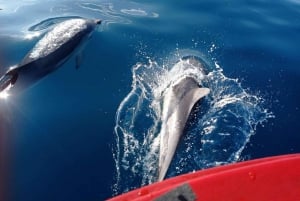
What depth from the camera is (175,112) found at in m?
4.64

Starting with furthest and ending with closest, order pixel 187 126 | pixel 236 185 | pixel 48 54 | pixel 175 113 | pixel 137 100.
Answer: pixel 48 54
pixel 137 100
pixel 175 113
pixel 187 126
pixel 236 185

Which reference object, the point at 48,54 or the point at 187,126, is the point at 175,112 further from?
the point at 48,54

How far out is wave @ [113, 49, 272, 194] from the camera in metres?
4.45

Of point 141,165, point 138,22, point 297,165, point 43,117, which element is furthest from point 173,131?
point 138,22

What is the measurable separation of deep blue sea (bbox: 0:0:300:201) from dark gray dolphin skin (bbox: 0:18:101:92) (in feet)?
0.44

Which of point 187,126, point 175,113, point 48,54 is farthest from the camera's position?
point 48,54

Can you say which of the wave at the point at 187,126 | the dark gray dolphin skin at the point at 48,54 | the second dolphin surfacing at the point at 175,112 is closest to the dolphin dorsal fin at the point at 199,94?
the second dolphin surfacing at the point at 175,112

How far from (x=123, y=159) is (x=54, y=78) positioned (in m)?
1.82

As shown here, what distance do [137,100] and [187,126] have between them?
103 cm

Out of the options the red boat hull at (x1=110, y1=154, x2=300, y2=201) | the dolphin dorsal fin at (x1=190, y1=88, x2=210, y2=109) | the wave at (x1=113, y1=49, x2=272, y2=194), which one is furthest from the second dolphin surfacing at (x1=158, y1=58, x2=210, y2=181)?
the red boat hull at (x1=110, y1=154, x2=300, y2=201)

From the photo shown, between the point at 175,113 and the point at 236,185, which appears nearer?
the point at 236,185

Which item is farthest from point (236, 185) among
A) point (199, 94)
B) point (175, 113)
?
point (199, 94)

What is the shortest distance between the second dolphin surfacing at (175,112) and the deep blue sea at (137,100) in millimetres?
170

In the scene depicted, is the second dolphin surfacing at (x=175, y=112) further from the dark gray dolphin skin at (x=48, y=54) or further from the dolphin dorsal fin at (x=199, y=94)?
the dark gray dolphin skin at (x=48, y=54)
